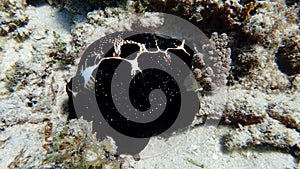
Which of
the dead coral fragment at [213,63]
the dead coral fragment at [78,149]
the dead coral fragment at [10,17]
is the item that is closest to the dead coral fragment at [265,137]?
the dead coral fragment at [213,63]

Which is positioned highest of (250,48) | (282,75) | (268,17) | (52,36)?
(268,17)

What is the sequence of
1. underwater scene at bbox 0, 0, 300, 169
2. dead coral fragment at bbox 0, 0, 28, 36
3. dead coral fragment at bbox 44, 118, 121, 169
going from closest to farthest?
dead coral fragment at bbox 44, 118, 121, 169 → underwater scene at bbox 0, 0, 300, 169 → dead coral fragment at bbox 0, 0, 28, 36

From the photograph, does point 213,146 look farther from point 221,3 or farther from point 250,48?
point 221,3

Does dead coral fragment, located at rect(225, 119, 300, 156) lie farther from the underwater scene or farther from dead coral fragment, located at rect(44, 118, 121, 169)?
dead coral fragment, located at rect(44, 118, 121, 169)

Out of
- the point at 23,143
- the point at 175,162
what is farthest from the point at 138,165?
the point at 23,143

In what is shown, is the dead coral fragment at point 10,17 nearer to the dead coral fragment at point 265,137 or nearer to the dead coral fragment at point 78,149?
the dead coral fragment at point 78,149

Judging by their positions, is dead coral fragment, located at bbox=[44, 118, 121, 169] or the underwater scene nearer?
dead coral fragment, located at bbox=[44, 118, 121, 169]

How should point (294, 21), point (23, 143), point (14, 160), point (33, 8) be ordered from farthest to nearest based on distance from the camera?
point (33, 8), point (294, 21), point (23, 143), point (14, 160)

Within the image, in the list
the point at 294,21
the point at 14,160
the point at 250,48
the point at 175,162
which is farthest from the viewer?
the point at 294,21

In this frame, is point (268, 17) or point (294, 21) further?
point (294, 21)

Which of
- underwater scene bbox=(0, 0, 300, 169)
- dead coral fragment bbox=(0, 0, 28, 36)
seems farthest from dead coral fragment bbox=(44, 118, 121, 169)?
dead coral fragment bbox=(0, 0, 28, 36)

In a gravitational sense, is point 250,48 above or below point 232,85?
above
